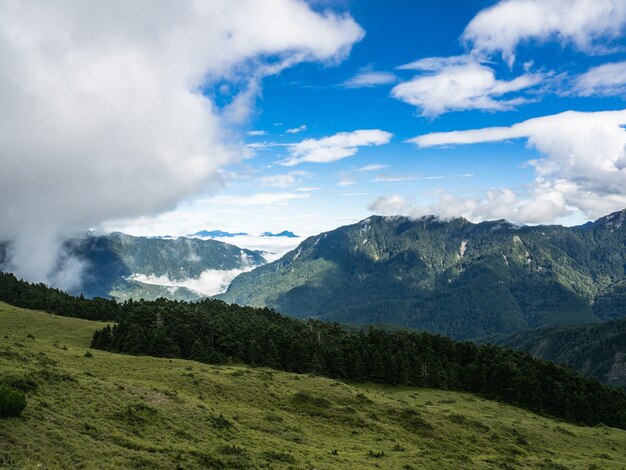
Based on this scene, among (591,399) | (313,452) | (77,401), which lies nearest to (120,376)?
(77,401)

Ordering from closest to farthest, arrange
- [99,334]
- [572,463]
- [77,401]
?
1. [77,401]
2. [572,463]
3. [99,334]

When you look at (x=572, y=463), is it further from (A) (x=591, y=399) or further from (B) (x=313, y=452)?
(A) (x=591, y=399)

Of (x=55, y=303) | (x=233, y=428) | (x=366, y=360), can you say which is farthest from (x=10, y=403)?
(x=55, y=303)

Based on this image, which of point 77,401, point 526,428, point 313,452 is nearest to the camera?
point 77,401

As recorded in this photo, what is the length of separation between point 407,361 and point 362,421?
6439 cm

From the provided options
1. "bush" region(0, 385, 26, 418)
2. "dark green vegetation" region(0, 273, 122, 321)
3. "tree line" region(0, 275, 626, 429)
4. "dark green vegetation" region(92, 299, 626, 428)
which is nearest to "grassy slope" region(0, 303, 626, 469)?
"bush" region(0, 385, 26, 418)

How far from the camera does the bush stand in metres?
32.0

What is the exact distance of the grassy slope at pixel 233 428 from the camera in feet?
110

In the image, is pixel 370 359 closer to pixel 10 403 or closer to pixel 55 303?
pixel 10 403

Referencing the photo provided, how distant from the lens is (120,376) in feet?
215

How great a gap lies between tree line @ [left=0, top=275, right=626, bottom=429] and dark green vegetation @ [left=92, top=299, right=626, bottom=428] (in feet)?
0.83

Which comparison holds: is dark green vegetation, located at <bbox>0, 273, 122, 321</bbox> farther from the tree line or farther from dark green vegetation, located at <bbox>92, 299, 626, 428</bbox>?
dark green vegetation, located at <bbox>92, 299, 626, 428</bbox>

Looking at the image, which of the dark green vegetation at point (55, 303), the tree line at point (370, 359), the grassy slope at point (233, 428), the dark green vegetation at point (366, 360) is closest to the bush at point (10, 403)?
the grassy slope at point (233, 428)

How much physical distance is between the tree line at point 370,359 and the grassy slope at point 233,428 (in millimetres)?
27138
